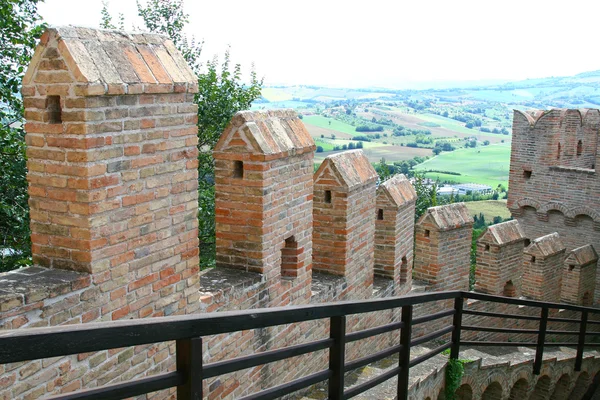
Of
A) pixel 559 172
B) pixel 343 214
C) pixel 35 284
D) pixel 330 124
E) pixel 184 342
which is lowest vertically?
pixel 330 124

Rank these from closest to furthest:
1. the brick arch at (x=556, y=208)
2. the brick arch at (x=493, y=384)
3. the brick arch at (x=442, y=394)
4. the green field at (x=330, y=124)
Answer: the brick arch at (x=442, y=394), the brick arch at (x=493, y=384), the brick arch at (x=556, y=208), the green field at (x=330, y=124)

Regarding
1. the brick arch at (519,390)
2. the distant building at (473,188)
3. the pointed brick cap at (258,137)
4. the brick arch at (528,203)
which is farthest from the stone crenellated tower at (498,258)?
the distant building at (473,188)

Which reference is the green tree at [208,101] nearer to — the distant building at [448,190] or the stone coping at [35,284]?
the stone coping at [35,284]

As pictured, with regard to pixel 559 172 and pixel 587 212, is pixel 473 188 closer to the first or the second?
pixel 559 172

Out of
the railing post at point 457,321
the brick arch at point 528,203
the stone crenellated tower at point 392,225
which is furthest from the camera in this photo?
the brick arch at point 528,203

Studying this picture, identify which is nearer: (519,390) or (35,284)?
(35,284)

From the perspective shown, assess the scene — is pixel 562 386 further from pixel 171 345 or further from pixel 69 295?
pixel 69 295

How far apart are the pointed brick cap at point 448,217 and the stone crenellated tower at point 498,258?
1418 mm

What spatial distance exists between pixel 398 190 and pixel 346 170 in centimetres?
152

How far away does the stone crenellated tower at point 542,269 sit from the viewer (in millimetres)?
11586

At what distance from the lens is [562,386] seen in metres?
8.51

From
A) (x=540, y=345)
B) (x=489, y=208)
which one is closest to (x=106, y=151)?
(x=540, y=345)

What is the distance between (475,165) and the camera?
60.4 meters

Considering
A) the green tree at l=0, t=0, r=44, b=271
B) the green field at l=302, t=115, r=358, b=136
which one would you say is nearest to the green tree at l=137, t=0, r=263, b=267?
the green tree at l=0, t=0, r=44, b=271
